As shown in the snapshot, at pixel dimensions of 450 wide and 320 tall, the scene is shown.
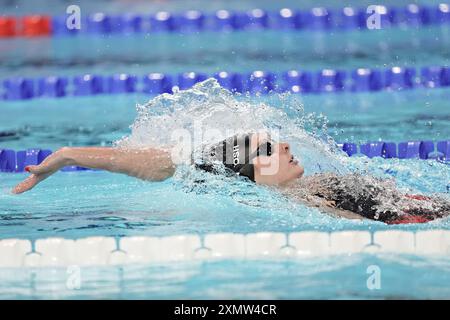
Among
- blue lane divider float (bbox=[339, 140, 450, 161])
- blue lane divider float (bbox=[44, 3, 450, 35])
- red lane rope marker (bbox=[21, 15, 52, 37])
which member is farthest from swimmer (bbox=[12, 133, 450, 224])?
red lane rope marker (bbox=[21, 15, 52, 37])

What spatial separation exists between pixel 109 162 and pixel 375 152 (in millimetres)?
1668

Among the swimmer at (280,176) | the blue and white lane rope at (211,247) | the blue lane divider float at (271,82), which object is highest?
the blue lane divider float at (271,82)

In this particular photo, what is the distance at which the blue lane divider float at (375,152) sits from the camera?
4.24 m

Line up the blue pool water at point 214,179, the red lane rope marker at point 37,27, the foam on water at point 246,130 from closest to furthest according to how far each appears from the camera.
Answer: the blue pool water at point 214,179 < the foam on water at point 246,130 < the red lane rope marker at point 37,27

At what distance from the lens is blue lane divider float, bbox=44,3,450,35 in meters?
5.83

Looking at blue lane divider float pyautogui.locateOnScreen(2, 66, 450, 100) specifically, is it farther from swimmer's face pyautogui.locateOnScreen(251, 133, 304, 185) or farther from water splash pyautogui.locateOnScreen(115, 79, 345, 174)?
swimmer's face pyautogui.locateOnScreen(251, 133, 304, 185)

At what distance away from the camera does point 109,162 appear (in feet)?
10.1

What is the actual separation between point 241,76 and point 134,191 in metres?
1.56

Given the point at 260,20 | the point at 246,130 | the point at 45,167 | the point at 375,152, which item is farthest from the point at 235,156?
the point at 260,20

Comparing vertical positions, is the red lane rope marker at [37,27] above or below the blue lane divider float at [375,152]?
above

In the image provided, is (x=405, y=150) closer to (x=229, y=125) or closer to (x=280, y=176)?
(x=229, y=125)

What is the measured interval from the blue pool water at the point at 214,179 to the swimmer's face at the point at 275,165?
62 mm

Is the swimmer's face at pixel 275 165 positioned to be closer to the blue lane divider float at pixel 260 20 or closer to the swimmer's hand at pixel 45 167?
the swimmer's hand at pixel 45 167

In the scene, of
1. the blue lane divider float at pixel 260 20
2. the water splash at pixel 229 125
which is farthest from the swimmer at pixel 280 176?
the blue lane divider float at pixel 260 20
